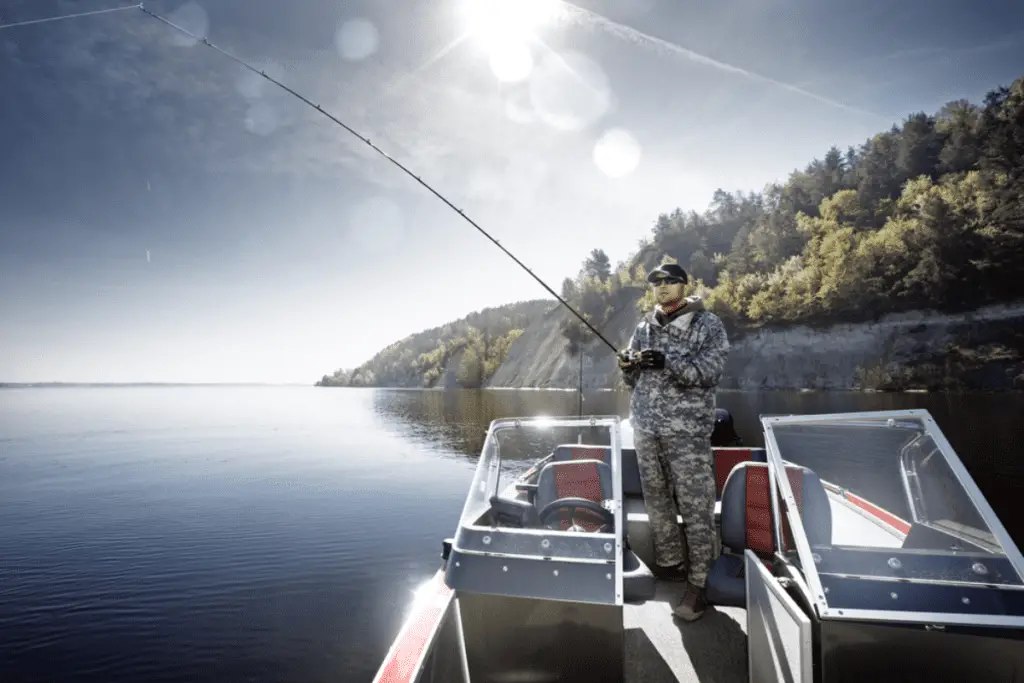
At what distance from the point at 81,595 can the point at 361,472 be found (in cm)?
1339

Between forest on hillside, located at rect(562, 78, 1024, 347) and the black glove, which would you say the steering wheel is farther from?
forest on hillside, located at rect(562, 78, 1024, 347)

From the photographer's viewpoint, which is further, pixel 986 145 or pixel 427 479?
pixel 986 145

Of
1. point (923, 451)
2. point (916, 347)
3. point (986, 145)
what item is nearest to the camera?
point (923, 451)

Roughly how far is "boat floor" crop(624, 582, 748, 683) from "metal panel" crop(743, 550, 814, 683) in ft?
2.13

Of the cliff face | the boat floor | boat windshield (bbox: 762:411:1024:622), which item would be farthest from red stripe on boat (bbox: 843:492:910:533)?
the cliff face

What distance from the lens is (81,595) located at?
923 cm

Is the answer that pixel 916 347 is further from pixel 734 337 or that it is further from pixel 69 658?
pixel 69 658

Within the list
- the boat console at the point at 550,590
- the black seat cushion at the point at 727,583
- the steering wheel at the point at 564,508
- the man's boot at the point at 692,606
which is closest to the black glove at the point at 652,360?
the boat console at the point at 550,590

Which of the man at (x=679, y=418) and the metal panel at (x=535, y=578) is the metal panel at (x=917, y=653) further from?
the man at (x=679, y=418)

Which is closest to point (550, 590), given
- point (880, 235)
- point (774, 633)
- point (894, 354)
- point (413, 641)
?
point (413, 641)

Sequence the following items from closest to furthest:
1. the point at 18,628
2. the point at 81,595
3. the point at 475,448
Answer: the point at 18,628 < the point at 81,595 < the point at 475,448

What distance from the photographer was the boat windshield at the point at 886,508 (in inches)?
88.0

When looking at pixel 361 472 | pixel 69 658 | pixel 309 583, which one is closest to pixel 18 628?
pixel 69 658

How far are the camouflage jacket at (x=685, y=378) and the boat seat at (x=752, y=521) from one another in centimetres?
48
